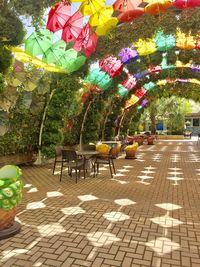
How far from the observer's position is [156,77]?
Answer: 17859 mm

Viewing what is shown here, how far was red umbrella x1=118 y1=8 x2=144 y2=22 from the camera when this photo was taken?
856 cm

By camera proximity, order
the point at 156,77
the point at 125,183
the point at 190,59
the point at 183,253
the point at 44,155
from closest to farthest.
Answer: the point at 183,253
the point at 125,183
the point at 44,155
the point at 190,59
the point at 156,77

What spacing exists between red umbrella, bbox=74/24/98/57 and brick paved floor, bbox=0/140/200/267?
172 inches

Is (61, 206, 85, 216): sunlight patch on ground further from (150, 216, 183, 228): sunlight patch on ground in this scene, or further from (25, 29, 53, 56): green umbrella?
(25, 29, 53, 56): green umbrella

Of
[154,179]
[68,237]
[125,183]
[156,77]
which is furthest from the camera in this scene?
[156,77]

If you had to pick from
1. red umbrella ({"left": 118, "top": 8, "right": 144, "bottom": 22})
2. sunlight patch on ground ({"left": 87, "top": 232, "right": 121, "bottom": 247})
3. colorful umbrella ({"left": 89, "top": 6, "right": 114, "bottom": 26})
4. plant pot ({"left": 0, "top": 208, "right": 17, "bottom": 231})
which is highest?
red umbrella ({"left": 118, "top": 8, "right": 144, "bottom": 22})

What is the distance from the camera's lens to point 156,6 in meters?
8.38

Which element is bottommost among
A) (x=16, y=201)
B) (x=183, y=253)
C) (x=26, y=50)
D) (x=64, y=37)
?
(x=183, y=253)

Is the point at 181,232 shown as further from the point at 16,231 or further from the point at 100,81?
the point at 100,81

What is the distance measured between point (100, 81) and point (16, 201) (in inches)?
410

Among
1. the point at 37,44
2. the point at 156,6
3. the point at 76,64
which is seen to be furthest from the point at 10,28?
the point at 76,64

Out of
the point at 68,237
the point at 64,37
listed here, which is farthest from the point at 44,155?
the point at 68,237

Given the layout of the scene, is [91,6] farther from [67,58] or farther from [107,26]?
[67,58]

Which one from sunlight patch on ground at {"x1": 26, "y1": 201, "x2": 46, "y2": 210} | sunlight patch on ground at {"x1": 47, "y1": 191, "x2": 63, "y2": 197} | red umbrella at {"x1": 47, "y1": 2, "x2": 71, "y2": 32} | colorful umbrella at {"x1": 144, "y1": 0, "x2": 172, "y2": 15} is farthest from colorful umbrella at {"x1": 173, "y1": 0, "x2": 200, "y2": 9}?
sunlight patch on ground at {"x1": 26, "y1": 201, "x2": 46, "y2": 210}
